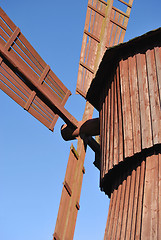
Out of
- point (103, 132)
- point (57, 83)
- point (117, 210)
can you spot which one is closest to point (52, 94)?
point (57, 83)

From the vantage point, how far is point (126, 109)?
6289 millimetres

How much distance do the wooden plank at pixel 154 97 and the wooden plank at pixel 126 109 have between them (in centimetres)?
37

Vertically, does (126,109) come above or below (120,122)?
above

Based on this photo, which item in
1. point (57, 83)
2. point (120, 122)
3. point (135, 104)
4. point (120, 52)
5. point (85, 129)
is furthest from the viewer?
point (57, 83)

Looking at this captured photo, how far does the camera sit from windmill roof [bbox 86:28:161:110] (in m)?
6.43

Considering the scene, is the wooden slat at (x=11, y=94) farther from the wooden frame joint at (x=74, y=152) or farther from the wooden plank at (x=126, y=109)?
the wooden plank at (x=126, y=109)

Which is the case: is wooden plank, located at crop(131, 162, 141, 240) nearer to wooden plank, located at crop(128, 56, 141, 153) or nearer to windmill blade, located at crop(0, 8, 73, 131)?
wooden plank, located at crop(128, 56, 141, 153)

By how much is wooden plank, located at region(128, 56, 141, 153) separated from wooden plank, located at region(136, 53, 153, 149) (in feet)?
0.21

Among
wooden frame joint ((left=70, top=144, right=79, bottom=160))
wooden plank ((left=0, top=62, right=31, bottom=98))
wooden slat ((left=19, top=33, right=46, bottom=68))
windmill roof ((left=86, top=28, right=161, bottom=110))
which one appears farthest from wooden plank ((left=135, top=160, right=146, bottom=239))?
wooden slat ((left=19, top=33, right=46, bottom=68))

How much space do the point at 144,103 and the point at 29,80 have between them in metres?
2.30

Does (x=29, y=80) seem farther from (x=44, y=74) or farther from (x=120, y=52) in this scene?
(x=120, y=52)

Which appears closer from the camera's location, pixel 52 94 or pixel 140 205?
pixel 140 205

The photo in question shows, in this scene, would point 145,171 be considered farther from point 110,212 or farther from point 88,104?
point 88,104

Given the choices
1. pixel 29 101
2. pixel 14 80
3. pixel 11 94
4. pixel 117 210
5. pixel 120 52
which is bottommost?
pixel 117 210
